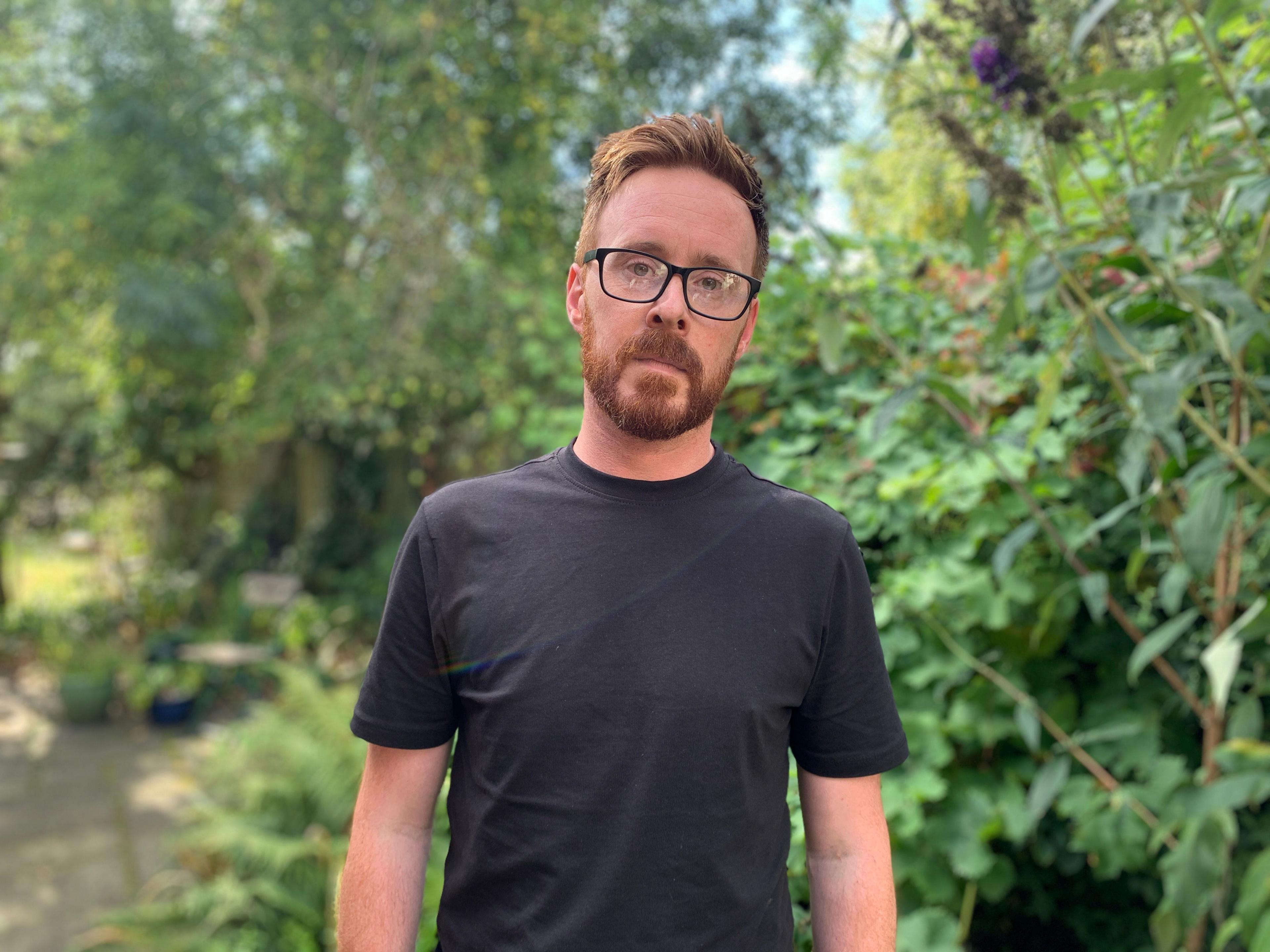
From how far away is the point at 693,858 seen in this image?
0.80 meters

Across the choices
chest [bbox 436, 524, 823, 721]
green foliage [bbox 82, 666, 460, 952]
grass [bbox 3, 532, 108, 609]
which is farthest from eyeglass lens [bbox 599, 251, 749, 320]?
grass [bbox 3, 532, 108, 609]

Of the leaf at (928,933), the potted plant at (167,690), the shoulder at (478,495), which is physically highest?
the shoulder at (478,495)

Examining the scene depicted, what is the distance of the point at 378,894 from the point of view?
2.88ft

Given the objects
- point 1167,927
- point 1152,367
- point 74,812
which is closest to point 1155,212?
point 1152,367

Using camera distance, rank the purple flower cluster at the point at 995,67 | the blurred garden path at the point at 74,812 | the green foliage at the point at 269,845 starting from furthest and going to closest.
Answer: the blurred garden path at the point at 74,812 < the green foliage at the point at 269,845 < the purple flower cluster at the point at 995,67

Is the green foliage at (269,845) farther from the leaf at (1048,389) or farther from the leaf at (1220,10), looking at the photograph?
the leaf at (1220,10)

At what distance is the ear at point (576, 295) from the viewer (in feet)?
3.00

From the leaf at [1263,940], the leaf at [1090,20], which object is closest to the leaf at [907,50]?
the leaf at [1090,20]

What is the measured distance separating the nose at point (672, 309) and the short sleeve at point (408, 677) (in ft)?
1.00

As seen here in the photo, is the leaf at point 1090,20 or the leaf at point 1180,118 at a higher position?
the leaf at point 1090,20

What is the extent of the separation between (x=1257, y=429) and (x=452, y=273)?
451 cm

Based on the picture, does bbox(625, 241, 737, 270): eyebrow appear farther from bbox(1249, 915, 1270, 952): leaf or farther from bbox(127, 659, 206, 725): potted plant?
bbox(127, 659, 206, 725): potted plant

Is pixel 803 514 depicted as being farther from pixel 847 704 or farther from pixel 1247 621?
pixel 1247 621

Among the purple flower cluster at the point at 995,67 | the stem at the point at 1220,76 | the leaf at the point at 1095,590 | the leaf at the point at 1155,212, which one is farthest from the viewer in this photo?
the leaf at the point at 1095,590
